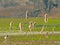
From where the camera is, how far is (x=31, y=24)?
27.6ft

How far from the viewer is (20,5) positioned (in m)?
78.6

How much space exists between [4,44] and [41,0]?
222ft

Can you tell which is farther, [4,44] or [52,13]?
[52,13]

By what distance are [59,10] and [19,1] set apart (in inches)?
577

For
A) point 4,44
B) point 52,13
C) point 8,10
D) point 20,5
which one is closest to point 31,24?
point 4,44

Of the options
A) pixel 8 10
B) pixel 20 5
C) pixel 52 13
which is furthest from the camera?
pixel 20 5

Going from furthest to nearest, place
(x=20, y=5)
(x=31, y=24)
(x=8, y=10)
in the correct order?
(x=20, y=5) → (x=8, y=10) → (x=31, y=24)

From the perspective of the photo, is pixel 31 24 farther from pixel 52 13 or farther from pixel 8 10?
pixel 8 10

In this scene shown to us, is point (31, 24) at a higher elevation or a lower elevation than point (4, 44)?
higher

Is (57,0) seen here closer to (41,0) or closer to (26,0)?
(41,0)

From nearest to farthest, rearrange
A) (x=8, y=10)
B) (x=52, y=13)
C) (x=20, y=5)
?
(x=52, y=13), (x=8, y=10), (x=20, y=5)

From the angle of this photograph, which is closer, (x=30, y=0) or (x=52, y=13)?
(x=52, y=13)

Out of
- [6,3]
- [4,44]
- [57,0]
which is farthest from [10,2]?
[4,44]

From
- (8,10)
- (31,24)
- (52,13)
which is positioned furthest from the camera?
(8,10)
